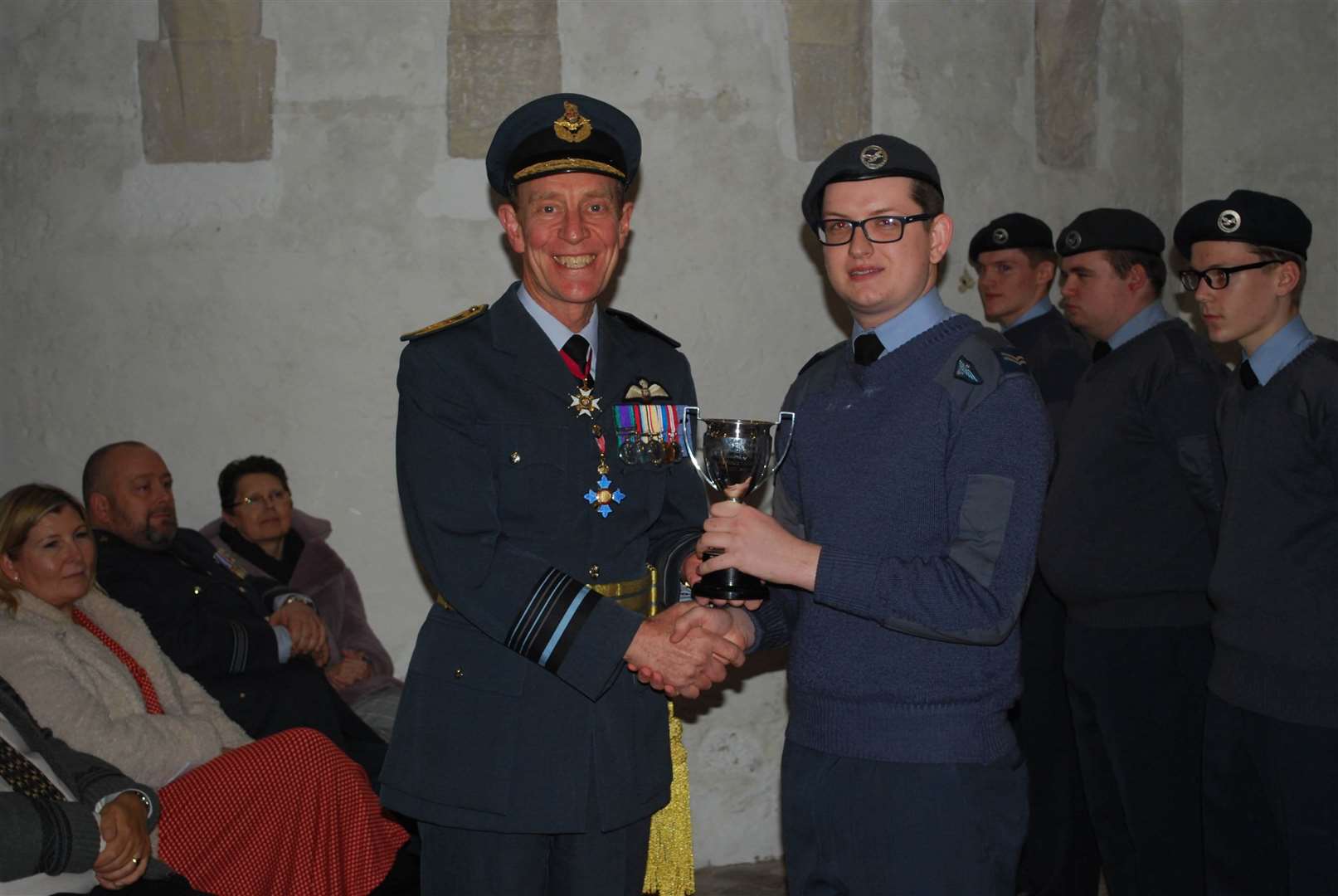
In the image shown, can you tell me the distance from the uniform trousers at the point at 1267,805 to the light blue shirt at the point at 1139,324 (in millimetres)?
1312

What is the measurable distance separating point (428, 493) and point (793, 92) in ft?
9.50

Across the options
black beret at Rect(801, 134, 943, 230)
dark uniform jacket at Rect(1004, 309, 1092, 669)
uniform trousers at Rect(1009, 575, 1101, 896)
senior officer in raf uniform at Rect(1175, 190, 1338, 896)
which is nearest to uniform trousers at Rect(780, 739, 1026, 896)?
black beret at Rect(801, 134, 943, 230)

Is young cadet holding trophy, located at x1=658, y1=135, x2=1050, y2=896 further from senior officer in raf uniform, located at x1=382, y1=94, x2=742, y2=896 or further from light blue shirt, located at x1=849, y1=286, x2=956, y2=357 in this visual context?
senior officer in raf uniform, located at x1=382, y1=94, x2=742, y2=896

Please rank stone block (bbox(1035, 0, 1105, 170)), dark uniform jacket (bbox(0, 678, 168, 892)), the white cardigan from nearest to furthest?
1. dark uniform jacket (bbox(0, 678, 168, 892))
2. the white cardigan
3. stone block (bbox(1035, 0, 1105, 170))

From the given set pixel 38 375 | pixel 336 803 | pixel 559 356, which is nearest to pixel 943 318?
pixel 559 356

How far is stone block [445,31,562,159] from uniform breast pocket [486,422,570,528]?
230 cm

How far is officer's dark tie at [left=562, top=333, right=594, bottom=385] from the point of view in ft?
8.76

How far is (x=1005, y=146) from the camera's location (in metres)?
5.12

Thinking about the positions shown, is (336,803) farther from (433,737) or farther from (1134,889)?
(1134,889)

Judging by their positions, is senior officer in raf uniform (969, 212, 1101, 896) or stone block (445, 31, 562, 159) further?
stone block (445, 31, 562, 159)

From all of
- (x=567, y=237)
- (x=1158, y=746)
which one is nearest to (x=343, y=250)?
(x=567, y=237)

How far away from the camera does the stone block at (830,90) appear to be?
482 centimetres

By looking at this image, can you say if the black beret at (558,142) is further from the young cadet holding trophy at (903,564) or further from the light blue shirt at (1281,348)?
the light blue shirt at (1281,348)

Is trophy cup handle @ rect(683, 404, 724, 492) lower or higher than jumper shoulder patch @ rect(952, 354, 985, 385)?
lower
